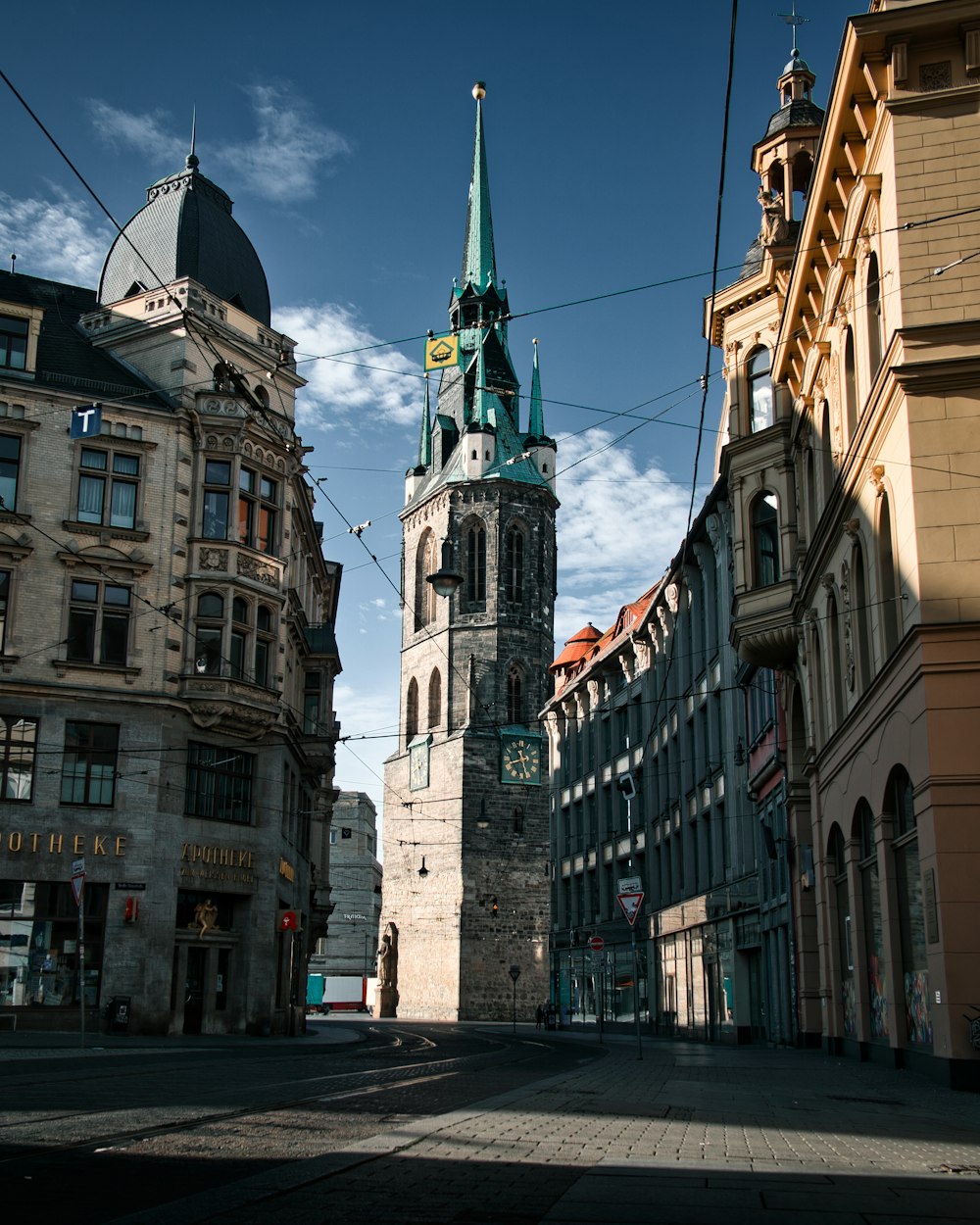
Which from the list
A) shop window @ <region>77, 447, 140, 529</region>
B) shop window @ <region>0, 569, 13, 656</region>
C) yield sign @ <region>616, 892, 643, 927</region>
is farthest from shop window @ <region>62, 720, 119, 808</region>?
yield sign @ <region>616, 892, 643, 927</region>

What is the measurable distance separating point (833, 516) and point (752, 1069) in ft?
26.1

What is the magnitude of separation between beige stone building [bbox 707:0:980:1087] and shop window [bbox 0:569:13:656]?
55.6ft

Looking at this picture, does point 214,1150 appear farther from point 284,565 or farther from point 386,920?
point 386,920

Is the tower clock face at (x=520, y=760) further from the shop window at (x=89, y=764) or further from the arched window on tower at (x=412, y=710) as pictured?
the shop window at (x=89, y=764)

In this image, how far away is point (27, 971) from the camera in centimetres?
2966

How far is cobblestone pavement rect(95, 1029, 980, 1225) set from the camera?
641 centimetres

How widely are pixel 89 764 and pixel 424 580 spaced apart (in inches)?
2339

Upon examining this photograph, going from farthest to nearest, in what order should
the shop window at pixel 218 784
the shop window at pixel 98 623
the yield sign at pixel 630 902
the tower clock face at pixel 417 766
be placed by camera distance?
the tower clock face at pixel 417 766, the shop window at pixel 218 784, the shop window at pixel 98 623, the yield sign at pixel 630 902

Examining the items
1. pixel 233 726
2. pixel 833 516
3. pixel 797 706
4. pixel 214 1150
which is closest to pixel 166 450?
pixel 233 726

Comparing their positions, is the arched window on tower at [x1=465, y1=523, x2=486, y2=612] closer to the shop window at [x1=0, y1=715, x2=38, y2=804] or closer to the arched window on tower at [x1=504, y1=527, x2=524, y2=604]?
the arched window on tower at [x1=504, y1=527, x2=524, y2=604]

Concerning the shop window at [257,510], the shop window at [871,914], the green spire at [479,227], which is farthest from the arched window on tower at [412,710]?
the shop window at [871,914]

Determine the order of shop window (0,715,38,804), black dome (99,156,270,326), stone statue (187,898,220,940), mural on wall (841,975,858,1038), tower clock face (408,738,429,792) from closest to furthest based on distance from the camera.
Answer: mural on wall (841,975,858,1038) → shop window (0,715,38,804) → stone statue (187,898,220,940) → black dome (99,156,270,326) → tower clock face (408,738,429,792)

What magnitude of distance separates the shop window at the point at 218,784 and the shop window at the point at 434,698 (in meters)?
51.2

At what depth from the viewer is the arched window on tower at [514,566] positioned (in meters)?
87.2
